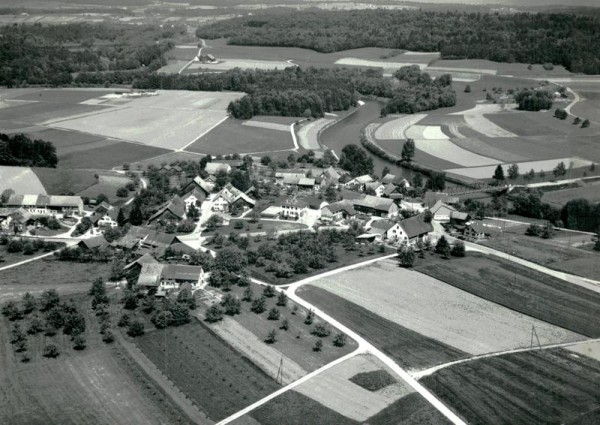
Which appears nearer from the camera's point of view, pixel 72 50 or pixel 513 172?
pixel 513 172

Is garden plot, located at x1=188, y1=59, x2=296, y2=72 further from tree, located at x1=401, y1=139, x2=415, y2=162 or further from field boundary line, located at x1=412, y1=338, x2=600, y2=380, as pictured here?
field boundary line, located at x1=412, y1=338, x2=600, y2=380

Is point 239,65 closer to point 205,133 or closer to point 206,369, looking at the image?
point 205,133

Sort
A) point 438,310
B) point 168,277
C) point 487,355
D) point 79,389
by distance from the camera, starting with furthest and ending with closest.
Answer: point 168,277, point 438,310, point 487,355, point 79,389

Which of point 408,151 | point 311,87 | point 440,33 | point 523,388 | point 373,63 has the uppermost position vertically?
point 440,33

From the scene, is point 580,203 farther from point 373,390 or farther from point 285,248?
point 373,390

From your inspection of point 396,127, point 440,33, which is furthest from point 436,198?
point 440,33

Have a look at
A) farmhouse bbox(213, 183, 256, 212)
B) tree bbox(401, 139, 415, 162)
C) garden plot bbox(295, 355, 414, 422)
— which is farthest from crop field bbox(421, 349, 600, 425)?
tree bbox(401, 139, 415, 162)
